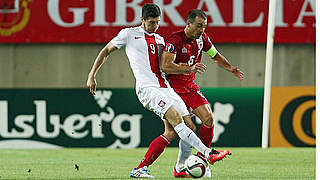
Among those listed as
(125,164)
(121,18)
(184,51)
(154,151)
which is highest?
(121,18)

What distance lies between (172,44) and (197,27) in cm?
29

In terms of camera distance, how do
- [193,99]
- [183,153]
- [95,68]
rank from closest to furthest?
[95,68] < [193,99] < [183,153]

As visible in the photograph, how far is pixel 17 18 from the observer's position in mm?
14805

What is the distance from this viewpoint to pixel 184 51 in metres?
7.95

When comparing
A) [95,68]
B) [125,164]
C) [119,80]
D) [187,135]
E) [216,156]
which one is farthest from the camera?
[119,80]

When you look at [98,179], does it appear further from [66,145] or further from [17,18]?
[17,18]

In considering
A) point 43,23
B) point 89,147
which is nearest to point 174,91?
point 89,147

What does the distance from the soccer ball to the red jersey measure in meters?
0.95

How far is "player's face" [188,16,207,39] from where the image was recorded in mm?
7658

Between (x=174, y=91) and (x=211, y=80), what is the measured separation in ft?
24.1

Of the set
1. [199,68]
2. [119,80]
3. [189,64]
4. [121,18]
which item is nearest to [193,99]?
[189,64]

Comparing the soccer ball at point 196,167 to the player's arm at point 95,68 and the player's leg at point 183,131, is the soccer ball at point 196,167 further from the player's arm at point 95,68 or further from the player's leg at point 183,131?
the player's arm at point 95,68

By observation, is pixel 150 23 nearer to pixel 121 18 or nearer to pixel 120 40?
pixel 120 40

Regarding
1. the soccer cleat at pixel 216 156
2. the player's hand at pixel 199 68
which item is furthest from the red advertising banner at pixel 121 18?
the soccer cleat at pixel 216 156
